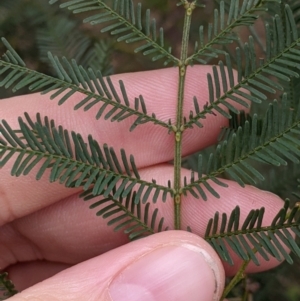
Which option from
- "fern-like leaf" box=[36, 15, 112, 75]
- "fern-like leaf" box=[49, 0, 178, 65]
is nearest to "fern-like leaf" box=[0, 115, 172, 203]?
"fern-like leaf" box=[49, 0, 178, 65]

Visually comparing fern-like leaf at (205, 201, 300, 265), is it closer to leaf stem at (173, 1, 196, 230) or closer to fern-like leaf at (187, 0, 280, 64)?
leaf stem at (173, 1, 196, 230)

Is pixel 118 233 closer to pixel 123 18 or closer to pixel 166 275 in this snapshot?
pixel 166 275

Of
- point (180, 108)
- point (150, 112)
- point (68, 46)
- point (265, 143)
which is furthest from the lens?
point (68, 46)

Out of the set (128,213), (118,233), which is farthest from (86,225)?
(128,213)

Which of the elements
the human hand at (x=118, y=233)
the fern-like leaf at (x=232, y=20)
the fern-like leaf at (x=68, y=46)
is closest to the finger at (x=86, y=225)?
the human hand at (x=118, y=233)

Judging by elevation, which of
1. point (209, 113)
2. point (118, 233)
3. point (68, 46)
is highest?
point (68, 46)

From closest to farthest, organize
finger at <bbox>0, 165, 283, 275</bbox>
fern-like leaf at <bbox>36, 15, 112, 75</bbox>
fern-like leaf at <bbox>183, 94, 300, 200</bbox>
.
Answer: 1. fern-like leaf at <bbox>183, 94, 300, 200</bbox>
2. finger at <bbox>0, 165, 283, 275</bbox>
3. fern-like leaf at <bbox>36, 15, 112, 75</bbox>
